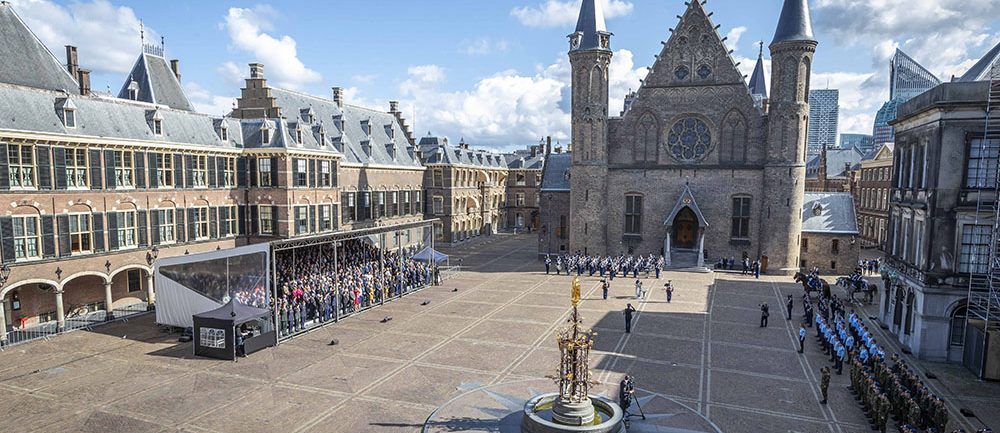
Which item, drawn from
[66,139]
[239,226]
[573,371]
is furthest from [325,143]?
[573,371]

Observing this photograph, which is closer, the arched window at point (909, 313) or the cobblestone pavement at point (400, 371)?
the cobblestone pavement at point (400, 371)

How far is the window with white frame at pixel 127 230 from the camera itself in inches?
1138

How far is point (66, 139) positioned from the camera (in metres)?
26.2

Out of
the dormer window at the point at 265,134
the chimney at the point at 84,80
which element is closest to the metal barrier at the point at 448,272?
the dormer window at the point at 265,134

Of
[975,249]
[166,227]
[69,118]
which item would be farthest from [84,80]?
[975,249]

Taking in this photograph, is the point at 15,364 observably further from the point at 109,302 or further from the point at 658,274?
the point at 658,274

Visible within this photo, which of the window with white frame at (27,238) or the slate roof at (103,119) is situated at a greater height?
the slate roof at (103,119)

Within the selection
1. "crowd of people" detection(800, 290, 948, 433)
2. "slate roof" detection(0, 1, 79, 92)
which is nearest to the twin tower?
"crowd of people" detection(800, 290, 948, 433)

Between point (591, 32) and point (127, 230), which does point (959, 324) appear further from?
point (127, 230)

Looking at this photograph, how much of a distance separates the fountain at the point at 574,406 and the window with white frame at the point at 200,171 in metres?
27.0

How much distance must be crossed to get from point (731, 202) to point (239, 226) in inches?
1449

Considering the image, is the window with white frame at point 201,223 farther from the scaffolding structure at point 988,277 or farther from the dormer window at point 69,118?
the scaffolding structure at point 988,277

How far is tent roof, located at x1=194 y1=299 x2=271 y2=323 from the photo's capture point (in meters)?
22.1

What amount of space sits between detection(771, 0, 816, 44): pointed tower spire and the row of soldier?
19.0 m
